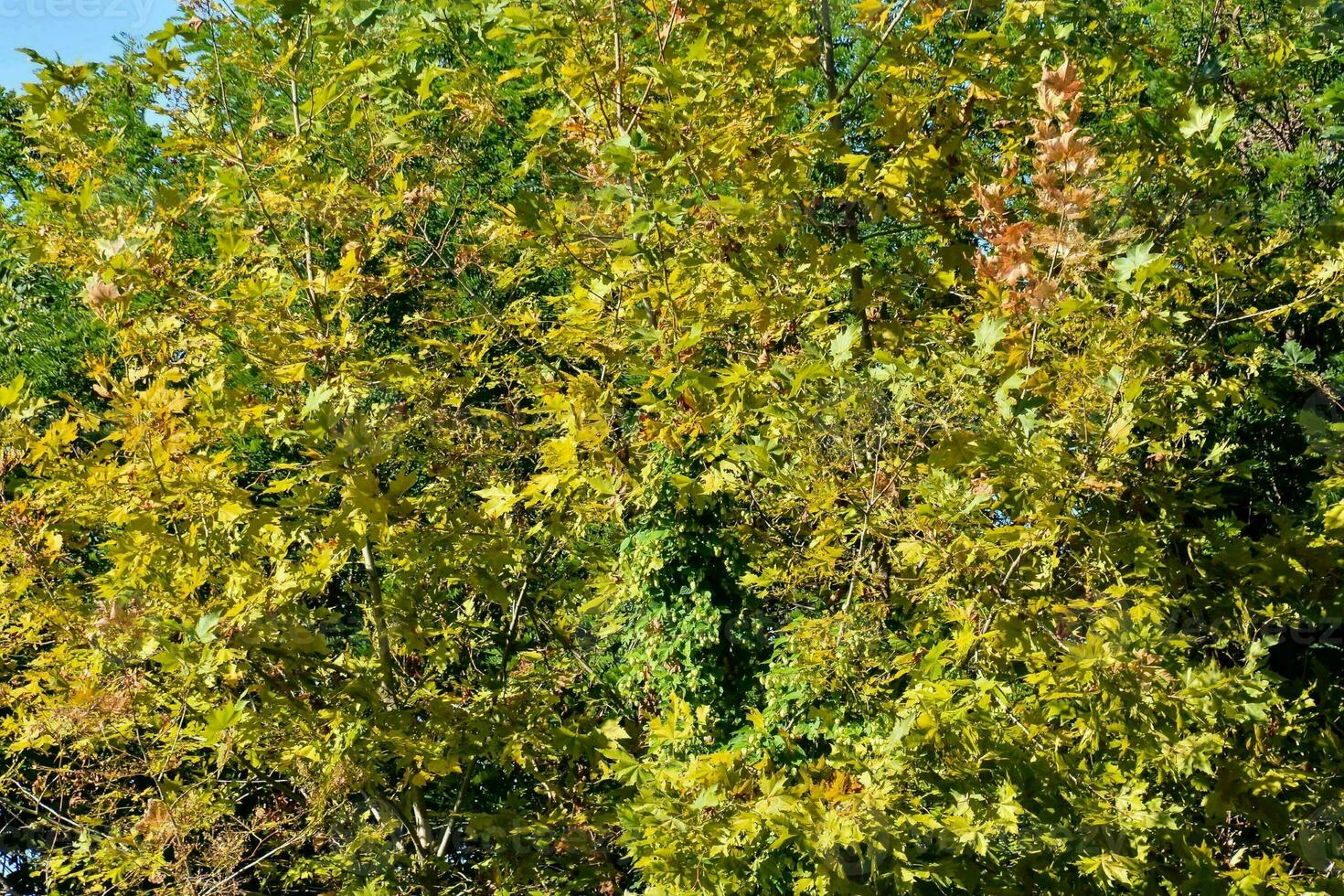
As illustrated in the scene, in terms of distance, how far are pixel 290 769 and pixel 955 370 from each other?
7.54ft

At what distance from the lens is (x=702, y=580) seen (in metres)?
3.94

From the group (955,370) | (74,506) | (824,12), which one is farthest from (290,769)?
(824,12)

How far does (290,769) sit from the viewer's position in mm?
3404

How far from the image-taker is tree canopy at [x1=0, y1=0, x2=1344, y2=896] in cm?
255

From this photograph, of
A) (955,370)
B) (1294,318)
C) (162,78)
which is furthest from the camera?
(1294,318)

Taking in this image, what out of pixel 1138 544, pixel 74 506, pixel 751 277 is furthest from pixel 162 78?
pixel 1138 544

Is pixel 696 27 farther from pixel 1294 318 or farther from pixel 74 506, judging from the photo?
pixel 1294 318

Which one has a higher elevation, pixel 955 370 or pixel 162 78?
pixel 162 78

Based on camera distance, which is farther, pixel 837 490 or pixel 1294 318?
pixel 1294 318

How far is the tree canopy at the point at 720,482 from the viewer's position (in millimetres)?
2553

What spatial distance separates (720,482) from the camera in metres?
3.19

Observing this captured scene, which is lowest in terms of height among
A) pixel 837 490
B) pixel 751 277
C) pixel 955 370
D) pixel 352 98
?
pixel 837 490

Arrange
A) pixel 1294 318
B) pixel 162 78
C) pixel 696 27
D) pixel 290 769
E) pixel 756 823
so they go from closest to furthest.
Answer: pixel 756 823 < pixel 162 78 < pixel 696 27 < pixel 290 769 < pixel 1294 318

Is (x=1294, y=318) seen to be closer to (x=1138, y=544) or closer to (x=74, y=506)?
(x=1138, y=544)
